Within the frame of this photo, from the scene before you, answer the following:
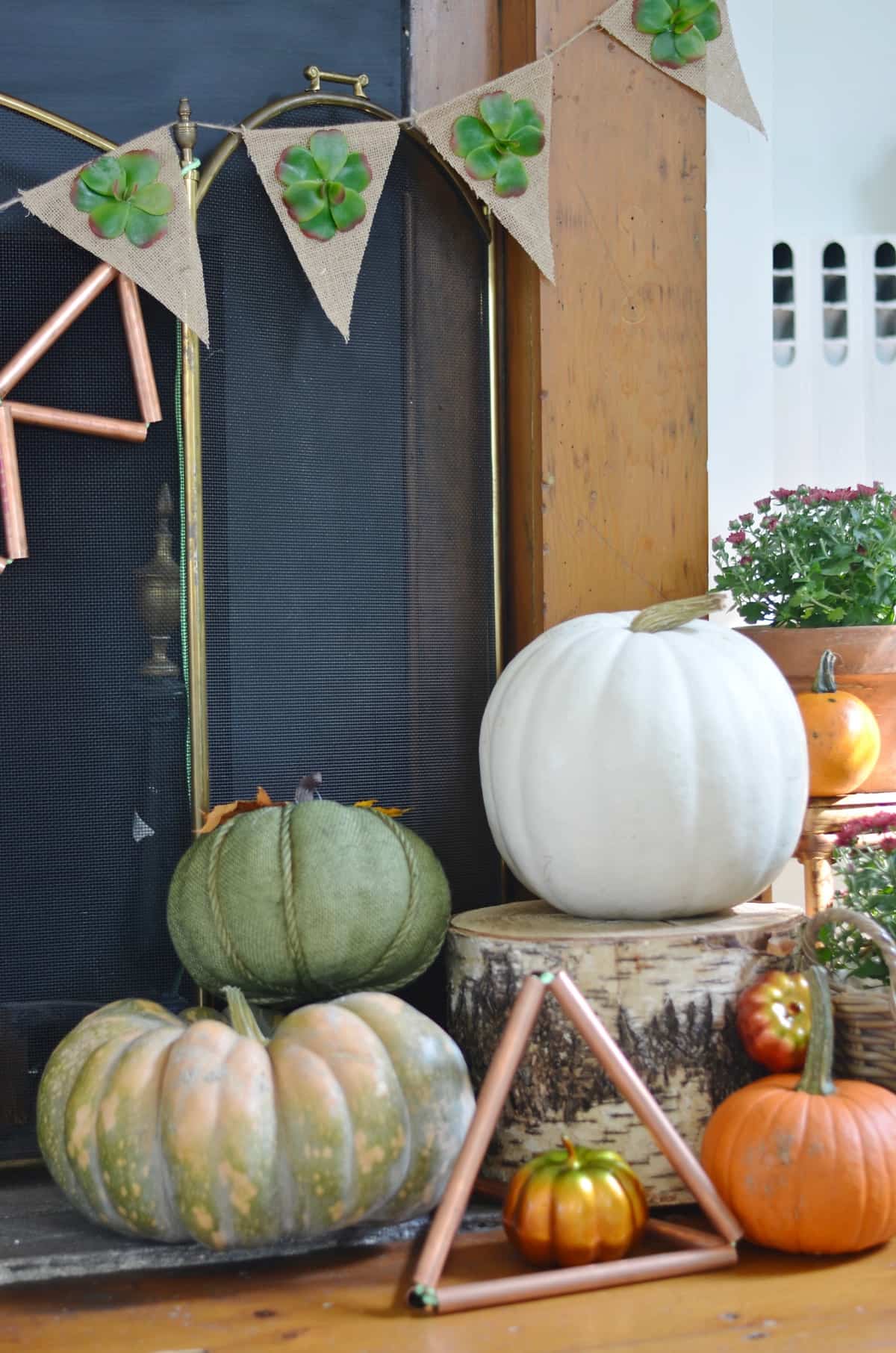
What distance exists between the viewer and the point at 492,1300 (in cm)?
125

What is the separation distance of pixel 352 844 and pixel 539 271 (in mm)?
857

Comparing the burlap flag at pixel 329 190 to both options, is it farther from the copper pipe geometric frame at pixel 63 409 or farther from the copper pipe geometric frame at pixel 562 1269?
the copper pipe geometric frame at pixel 562 1269

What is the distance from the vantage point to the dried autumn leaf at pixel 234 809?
1639 millimetres

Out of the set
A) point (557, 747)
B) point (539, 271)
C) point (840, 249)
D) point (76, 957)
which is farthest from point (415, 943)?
point (840, 249)

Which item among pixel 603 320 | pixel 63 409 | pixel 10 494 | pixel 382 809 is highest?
pixel 603 320

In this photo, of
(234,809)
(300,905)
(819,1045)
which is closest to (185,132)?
(234,809)

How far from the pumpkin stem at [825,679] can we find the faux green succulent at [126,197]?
1043mm

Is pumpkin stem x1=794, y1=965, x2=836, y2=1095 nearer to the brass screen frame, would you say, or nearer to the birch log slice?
the birch log slice

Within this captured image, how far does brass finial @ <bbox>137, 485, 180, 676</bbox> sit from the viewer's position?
1.73 m

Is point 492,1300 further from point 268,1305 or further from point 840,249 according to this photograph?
point 840,249

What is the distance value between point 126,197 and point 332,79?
340mm

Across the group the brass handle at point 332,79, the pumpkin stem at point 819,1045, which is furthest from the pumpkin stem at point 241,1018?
the brass handle at point 332,79

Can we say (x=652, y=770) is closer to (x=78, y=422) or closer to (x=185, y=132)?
(x=78, y=422)

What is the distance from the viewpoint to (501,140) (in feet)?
6.10
